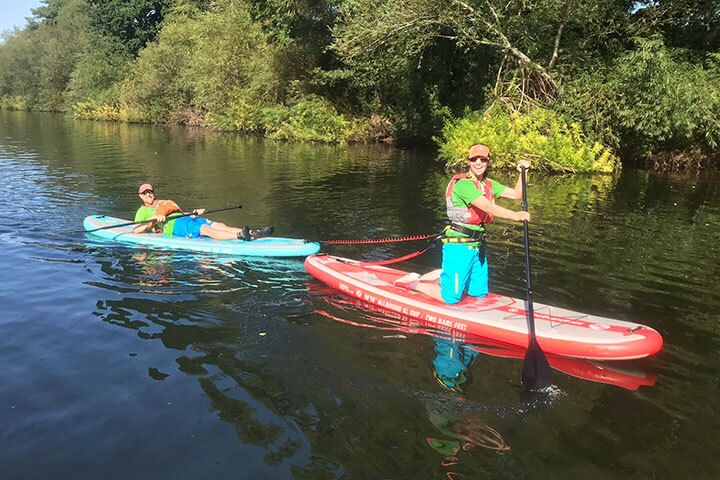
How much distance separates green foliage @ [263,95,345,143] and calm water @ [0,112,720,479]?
20.3 metres

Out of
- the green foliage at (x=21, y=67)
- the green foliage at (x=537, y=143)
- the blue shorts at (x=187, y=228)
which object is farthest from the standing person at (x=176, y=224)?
the green foliage at (x=21, y=67)

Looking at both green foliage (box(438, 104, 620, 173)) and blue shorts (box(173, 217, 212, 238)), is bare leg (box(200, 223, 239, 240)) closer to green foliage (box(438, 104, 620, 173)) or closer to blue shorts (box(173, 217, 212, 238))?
blue shorts (box(173, 217, 212, 238))

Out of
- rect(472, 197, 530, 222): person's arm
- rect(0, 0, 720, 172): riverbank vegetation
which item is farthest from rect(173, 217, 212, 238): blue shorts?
rect(0, 0, 720, 172): riverbank vegetation

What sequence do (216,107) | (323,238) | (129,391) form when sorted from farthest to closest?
(216,107), (323,238), (129,391)

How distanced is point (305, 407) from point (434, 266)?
15.6 feet

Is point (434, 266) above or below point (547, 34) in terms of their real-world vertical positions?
below

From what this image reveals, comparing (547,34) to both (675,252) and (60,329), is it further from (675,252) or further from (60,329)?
(60,329)

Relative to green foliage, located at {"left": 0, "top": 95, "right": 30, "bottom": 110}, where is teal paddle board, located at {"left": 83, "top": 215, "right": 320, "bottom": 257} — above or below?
below

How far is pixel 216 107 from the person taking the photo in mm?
39938

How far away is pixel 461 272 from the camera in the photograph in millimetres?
6262

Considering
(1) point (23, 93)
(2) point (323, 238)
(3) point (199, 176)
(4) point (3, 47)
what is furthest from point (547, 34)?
(4) point (3, 47)

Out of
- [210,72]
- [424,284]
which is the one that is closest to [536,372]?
[424,284]

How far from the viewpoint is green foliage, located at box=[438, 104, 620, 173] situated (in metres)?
18.6

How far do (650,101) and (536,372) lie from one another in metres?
15.9
